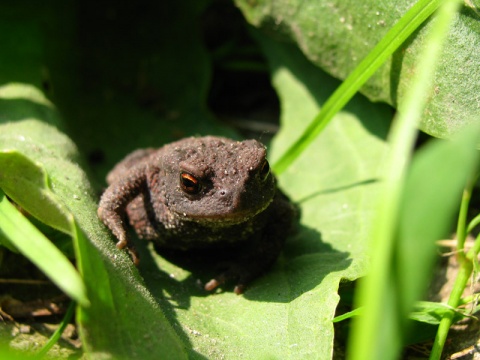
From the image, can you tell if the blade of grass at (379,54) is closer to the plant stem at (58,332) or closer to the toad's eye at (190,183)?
the toad's eye at (190,183)

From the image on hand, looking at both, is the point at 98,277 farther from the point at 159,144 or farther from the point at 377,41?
the point at 159,144

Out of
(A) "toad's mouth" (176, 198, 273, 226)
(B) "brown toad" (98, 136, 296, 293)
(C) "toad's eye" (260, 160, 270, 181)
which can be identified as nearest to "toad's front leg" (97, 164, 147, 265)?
(B) "brown toad" (98, 136, 296, 293)

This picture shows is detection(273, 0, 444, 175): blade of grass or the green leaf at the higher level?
detection(273, 0, 444, 175): blade of grass

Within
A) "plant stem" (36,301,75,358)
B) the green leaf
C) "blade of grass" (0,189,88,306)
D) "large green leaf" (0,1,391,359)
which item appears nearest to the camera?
"blade of grass" (0,189,88,306)


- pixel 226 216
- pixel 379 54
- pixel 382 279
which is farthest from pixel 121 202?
pixel 382 279

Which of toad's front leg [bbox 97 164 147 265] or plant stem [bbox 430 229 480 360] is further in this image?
toad's front leg [bbox 97 164 147 265]

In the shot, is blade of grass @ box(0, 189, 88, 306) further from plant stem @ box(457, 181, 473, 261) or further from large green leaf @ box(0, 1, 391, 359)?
plant stem @ box(457, 181, 473, 261)

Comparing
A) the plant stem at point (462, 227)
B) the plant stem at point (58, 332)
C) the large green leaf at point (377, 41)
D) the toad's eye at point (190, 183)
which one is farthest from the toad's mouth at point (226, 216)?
the large green leaf at point (377, 41)
